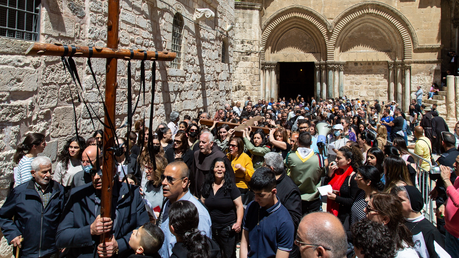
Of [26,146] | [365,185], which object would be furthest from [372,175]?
[26,146]

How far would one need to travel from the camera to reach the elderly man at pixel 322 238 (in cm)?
214

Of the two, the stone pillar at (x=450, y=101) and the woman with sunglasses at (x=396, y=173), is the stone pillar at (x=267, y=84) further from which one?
the woman with sunglasses at (x=396, y=173)

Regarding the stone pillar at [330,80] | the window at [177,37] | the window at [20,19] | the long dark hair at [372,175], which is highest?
the stone pillar at [330,80]

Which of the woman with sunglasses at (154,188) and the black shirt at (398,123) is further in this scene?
the black shirt at (398,123)

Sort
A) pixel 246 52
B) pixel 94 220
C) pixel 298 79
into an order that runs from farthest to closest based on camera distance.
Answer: pixel 298 79
pixel 246 52
pixel 94 220

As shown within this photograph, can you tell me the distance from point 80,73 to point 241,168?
298cm

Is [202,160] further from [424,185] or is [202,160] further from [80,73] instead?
[424,185]

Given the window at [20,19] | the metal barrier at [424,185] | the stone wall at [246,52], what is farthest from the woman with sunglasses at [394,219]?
the stone wall at [246,52]

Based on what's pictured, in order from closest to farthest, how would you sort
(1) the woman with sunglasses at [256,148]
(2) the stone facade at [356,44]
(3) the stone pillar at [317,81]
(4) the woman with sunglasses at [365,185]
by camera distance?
(4) the woman with sunglasses at [365,185] → (1) the woman with sunglasses at [256,148] → (2) the stone facade at [356,44] → (3) the stone pillar at [317,81]

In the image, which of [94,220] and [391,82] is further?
[391,82]

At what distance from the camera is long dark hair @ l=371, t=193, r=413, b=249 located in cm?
254

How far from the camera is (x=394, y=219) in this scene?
8.61 ft

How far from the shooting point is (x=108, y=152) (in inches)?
98.3

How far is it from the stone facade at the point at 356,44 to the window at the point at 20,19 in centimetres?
1345
